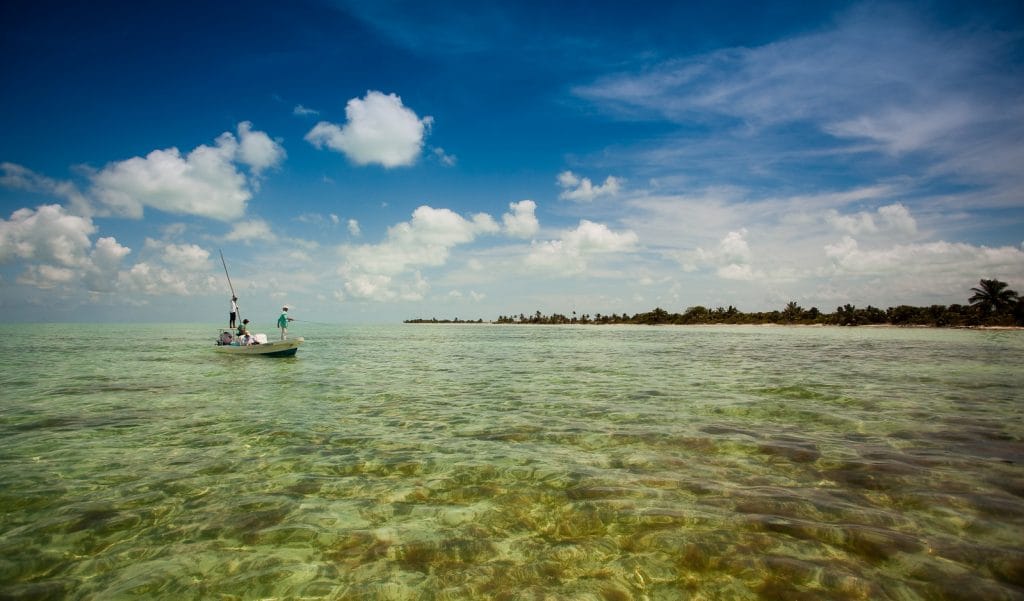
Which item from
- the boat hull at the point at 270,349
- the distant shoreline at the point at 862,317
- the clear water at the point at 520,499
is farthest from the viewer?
the distant shoreline at the point at 862,317

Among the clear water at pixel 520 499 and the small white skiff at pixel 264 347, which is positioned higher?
the small white skiff at pixel 264 347

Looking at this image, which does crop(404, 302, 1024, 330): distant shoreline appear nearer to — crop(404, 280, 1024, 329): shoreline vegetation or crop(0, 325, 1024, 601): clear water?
crop(404, 280, 1024, 329): shoreline vegetation

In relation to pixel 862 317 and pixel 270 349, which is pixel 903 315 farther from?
pixel 270 349

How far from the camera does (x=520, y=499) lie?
7398 millimetres

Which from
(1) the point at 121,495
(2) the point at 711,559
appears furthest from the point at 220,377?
(2) the point at 711,559

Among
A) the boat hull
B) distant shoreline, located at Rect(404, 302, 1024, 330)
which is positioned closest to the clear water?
the boat hull

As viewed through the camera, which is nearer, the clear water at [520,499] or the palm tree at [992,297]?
the clear water at [520,499]

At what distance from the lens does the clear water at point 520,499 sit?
5.15 m

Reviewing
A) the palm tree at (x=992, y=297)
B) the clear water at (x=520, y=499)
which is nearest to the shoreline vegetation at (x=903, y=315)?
the palm tree at (x=992, y=297)

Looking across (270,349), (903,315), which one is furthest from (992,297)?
(270,349)

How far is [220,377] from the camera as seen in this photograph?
77.5ft

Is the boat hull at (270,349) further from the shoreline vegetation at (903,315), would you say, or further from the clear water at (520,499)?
the shoreline vegetation at (903,315)

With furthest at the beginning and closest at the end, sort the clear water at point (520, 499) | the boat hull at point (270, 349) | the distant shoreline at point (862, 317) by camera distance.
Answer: the distant shoreline at point (862, 317) < the boat hull at point (270, 349) < the clear water at point (520, 499)

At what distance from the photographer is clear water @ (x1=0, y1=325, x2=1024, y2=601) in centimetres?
515
